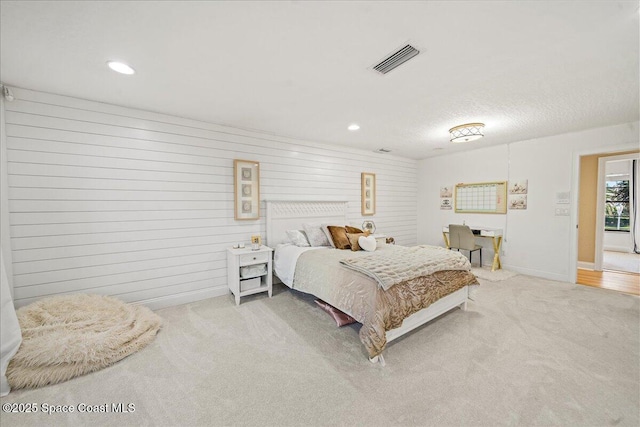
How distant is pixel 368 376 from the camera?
1896 millimetres

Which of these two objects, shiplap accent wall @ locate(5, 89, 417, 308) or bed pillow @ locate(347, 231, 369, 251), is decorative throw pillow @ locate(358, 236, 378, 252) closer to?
bed pillow @ locate(347, 231, 369, 251)

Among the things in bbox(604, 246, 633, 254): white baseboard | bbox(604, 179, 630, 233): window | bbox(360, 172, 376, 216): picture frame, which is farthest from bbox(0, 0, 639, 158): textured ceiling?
bbox(604, 246, 633, 254): white baseboard

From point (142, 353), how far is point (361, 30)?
3.26 meters

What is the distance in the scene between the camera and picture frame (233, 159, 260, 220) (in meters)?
3.60

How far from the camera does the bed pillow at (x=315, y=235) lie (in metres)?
3.83

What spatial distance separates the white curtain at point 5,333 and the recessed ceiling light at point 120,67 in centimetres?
168

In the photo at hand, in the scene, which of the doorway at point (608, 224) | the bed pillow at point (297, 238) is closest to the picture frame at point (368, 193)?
the bed pillow at point (297, 238)

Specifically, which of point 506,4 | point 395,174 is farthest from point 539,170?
point 506,4

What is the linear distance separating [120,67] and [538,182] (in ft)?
20.6

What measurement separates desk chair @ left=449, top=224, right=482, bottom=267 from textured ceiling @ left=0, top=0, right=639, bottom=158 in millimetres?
2160

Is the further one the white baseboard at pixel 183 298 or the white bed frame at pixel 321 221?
the white baseboard at pixel 183 298

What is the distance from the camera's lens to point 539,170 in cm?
438

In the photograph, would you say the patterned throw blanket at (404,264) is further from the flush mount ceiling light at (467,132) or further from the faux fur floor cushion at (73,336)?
the faux fur floor cushion at (73,336)

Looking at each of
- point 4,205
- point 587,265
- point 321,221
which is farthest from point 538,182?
point 4,205
